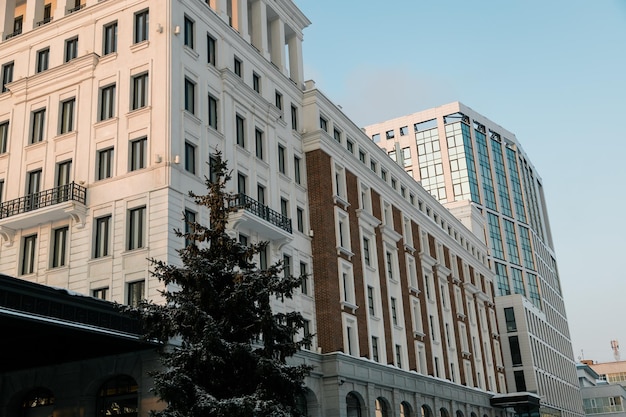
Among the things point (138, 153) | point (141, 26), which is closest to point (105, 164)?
point (138, 153)

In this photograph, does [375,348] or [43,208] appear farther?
[375,348]

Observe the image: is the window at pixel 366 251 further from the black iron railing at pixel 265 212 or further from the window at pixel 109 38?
the window at pixel 109 38

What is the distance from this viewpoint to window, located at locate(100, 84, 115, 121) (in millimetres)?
35469

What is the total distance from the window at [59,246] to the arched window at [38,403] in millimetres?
5767

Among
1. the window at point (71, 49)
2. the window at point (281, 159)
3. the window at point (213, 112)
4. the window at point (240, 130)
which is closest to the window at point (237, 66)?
the window at point (240, 130)

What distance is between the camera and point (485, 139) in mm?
116125

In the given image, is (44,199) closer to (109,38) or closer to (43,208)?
(43,208)

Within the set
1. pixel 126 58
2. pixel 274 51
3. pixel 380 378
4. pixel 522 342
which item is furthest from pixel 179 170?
pixel 522 342

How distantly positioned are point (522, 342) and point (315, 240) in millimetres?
50404

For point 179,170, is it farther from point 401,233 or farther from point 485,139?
point 485,139

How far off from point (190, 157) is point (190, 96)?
3.39 m

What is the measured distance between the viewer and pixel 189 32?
37.2 meters

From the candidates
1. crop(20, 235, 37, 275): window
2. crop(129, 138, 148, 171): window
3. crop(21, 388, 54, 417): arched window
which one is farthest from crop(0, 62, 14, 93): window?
crop(21, 388, 54, 417): arched window

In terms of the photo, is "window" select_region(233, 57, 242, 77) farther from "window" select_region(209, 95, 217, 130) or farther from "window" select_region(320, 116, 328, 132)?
"window" select_region(320, 116, 328, 132)
